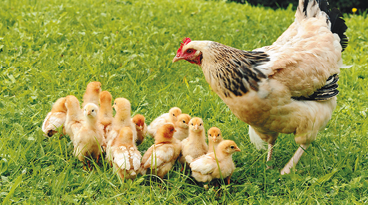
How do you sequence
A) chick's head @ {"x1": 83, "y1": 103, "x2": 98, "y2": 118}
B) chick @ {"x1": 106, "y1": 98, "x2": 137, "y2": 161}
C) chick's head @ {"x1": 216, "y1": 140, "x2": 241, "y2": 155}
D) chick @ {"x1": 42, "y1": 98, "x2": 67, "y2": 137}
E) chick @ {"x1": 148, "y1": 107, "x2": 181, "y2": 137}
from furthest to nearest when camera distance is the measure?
chick @ {"x1": 148, "y1": 107, "x2": 181, "y2": 137}
chick @ {"x1": 42, "y1": 98, "x2": 67, "y2": 137}
chick @ {"x1": 106, "y1": 98, "x2": 137, "y2": 161}
chick's head @ {"x1": 83, "y1": 103, "x2": 98, "y2": 118}
chick's head @ {"x1": 216, "y1": 140, "x2": 241, "y2": 155}

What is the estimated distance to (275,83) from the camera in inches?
150

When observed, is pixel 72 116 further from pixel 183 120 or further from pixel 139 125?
pixel 183 120

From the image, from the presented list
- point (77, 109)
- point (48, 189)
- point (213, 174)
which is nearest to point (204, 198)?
point (213, 174)

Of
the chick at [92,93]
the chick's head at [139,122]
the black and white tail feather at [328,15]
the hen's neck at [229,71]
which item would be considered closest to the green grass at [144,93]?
the chick's head at [139,122]

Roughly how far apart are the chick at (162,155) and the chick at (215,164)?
0.31 metres

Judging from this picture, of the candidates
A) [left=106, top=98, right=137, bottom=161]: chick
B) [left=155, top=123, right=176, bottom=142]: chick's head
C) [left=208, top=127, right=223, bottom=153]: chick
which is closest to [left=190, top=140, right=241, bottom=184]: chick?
[left=208, top=127, right=223, bottom=153]: chick

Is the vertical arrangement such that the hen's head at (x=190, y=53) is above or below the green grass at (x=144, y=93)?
above

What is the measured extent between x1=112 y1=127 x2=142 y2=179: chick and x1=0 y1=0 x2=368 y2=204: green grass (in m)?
0.12

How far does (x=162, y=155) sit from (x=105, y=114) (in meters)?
1.15

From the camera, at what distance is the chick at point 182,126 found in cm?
459

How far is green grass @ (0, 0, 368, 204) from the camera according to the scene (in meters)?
3.77

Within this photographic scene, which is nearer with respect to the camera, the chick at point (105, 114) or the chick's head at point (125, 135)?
the chick's head at point (125, 135)

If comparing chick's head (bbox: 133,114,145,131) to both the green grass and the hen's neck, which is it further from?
the hen's neck

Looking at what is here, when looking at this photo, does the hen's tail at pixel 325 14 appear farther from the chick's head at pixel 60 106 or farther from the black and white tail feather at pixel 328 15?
the chick's head at pixel 60 106
